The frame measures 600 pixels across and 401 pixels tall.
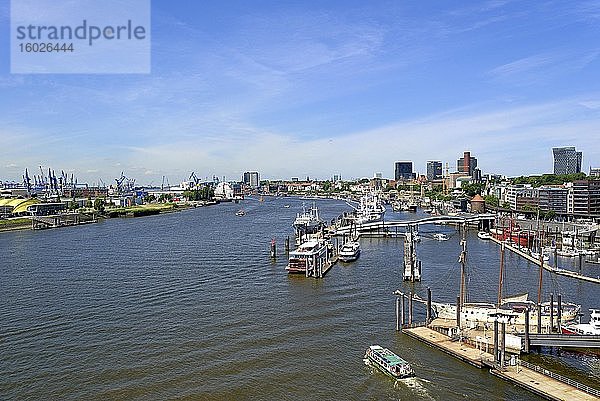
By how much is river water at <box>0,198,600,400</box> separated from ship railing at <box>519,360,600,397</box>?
0.92m

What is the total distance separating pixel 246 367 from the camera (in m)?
14.0

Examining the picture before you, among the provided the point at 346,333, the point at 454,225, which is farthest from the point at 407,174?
the point at 346,333

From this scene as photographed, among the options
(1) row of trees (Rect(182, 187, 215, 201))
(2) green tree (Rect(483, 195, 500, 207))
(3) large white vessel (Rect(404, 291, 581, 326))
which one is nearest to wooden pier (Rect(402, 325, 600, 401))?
(3) large white vessel (Rect(404, 291, 581, 326))

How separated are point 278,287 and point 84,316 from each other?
328 inches

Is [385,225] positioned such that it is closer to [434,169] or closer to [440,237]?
[440,237]

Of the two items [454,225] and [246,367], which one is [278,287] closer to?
[246,367]

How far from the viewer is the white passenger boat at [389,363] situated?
13.2 m

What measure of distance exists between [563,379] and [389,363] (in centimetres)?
405

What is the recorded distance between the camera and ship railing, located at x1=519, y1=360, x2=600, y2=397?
11773 millimetres

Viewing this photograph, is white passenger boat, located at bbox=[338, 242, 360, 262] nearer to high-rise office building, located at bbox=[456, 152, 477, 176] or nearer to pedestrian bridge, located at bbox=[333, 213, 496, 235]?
pedestrian bridge, located at bbox=[333, 213, 496, 235]

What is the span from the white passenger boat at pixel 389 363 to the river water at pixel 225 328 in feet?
0.81

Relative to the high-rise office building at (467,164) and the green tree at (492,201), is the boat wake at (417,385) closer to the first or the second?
the green tree at (492,201)

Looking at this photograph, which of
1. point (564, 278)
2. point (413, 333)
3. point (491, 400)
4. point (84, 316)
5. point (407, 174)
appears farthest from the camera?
point (407, 174)

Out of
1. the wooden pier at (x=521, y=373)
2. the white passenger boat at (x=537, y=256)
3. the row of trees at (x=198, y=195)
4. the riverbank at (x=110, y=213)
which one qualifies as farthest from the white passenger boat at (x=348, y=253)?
the row of trees at (x=198, y=195)
